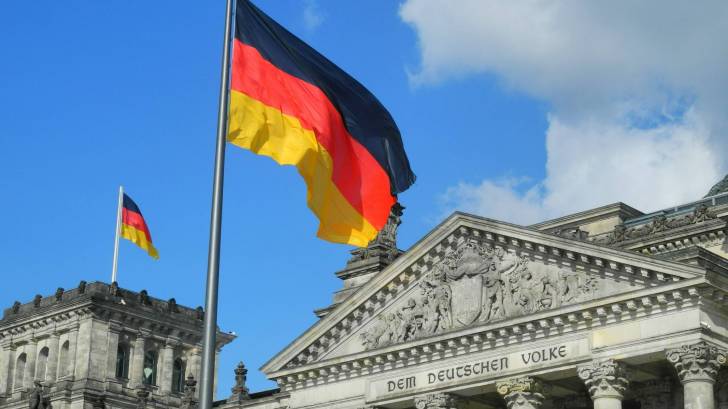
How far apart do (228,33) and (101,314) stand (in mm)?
64650

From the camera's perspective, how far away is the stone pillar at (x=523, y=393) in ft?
160

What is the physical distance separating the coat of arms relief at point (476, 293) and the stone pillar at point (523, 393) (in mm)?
2528

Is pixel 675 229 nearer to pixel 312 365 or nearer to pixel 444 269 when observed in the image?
pixel 444 269

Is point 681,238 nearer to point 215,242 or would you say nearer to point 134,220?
point 215,242

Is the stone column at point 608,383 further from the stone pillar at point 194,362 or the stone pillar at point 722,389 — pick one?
the stone pillar at point 194,362

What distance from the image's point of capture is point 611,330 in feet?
155

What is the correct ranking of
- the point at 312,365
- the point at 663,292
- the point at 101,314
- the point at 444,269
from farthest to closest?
the point at 101,314
the point at 312,365
the point at 444,269
the point at 663,292

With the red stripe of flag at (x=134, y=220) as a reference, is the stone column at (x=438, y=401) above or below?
below

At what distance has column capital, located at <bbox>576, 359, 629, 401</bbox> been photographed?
4653cm

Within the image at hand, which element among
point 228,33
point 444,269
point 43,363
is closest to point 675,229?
point 444,269

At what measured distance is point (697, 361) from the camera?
1754 inches

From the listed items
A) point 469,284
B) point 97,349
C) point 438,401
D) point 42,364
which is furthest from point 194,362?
point 469,284

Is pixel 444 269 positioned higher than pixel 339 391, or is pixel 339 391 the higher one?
pixel 444 269

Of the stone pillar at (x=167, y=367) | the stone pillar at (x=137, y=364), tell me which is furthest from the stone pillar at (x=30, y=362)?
the stone pillar at (x=167, y=367)
